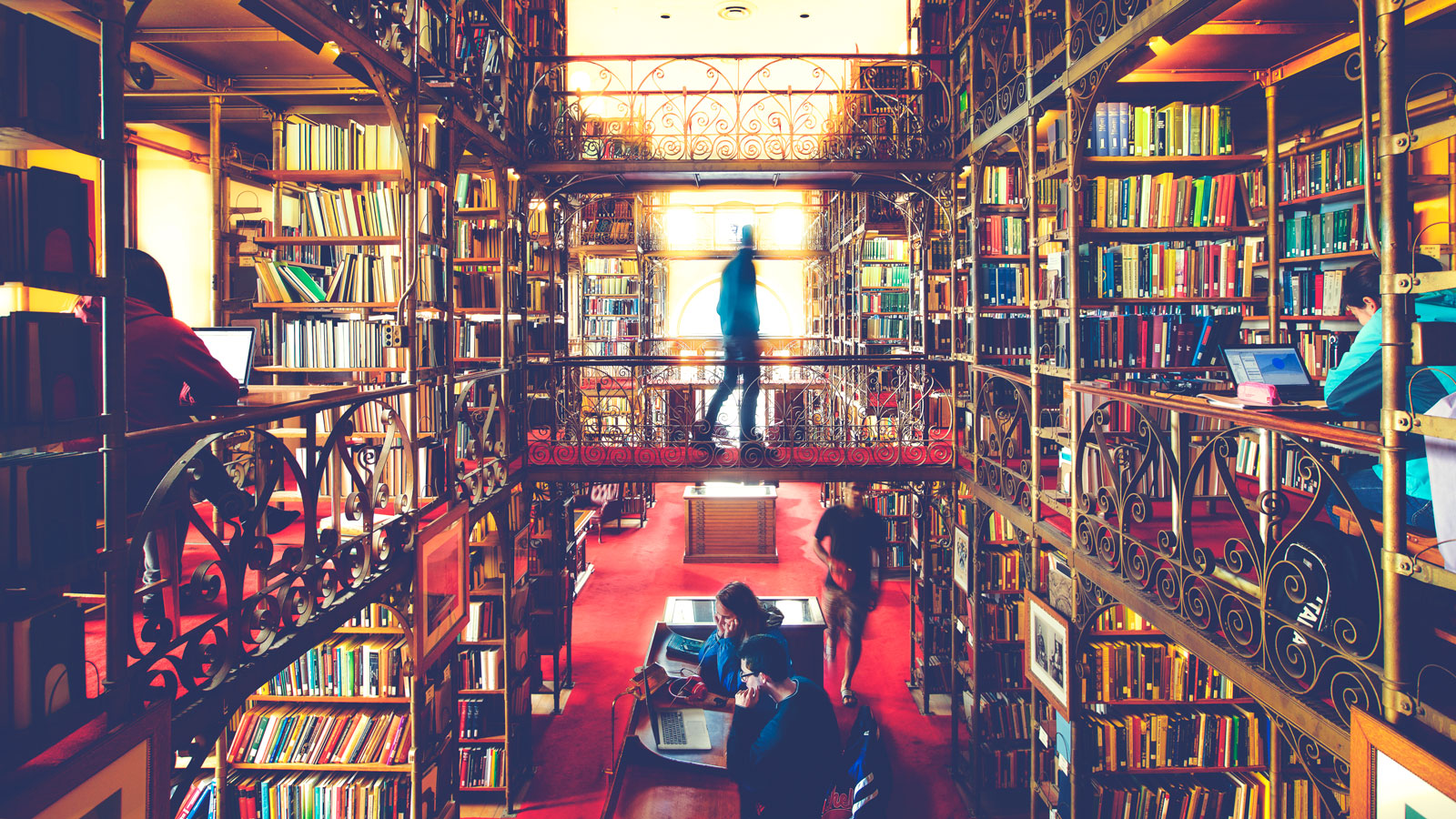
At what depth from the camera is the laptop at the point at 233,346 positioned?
3600mm

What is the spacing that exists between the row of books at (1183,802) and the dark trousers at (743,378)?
2.86 metres

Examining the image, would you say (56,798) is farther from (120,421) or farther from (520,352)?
(520,352)

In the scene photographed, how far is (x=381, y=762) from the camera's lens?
141 inches

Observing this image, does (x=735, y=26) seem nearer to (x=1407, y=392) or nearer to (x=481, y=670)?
(x=481, y=670)

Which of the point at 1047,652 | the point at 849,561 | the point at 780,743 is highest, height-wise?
the point at 849,561

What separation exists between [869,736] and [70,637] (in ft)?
9.31

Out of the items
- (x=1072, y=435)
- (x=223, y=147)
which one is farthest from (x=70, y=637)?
(x=223, y=147)

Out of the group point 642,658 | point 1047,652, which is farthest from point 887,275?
point 1047,652

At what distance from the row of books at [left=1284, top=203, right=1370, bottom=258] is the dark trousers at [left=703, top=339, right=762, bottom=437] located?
3285 millimetres

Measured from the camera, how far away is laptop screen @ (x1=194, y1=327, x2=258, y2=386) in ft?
11.8

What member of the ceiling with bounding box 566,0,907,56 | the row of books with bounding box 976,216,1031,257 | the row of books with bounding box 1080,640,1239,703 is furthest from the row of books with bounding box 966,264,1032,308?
the ceiling with bounding box 566,0,907,56

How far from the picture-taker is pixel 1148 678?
349 centimetres

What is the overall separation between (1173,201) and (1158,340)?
68cm

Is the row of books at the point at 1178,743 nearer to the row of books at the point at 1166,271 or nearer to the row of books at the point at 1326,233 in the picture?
the row of books at the point at 1166,271
